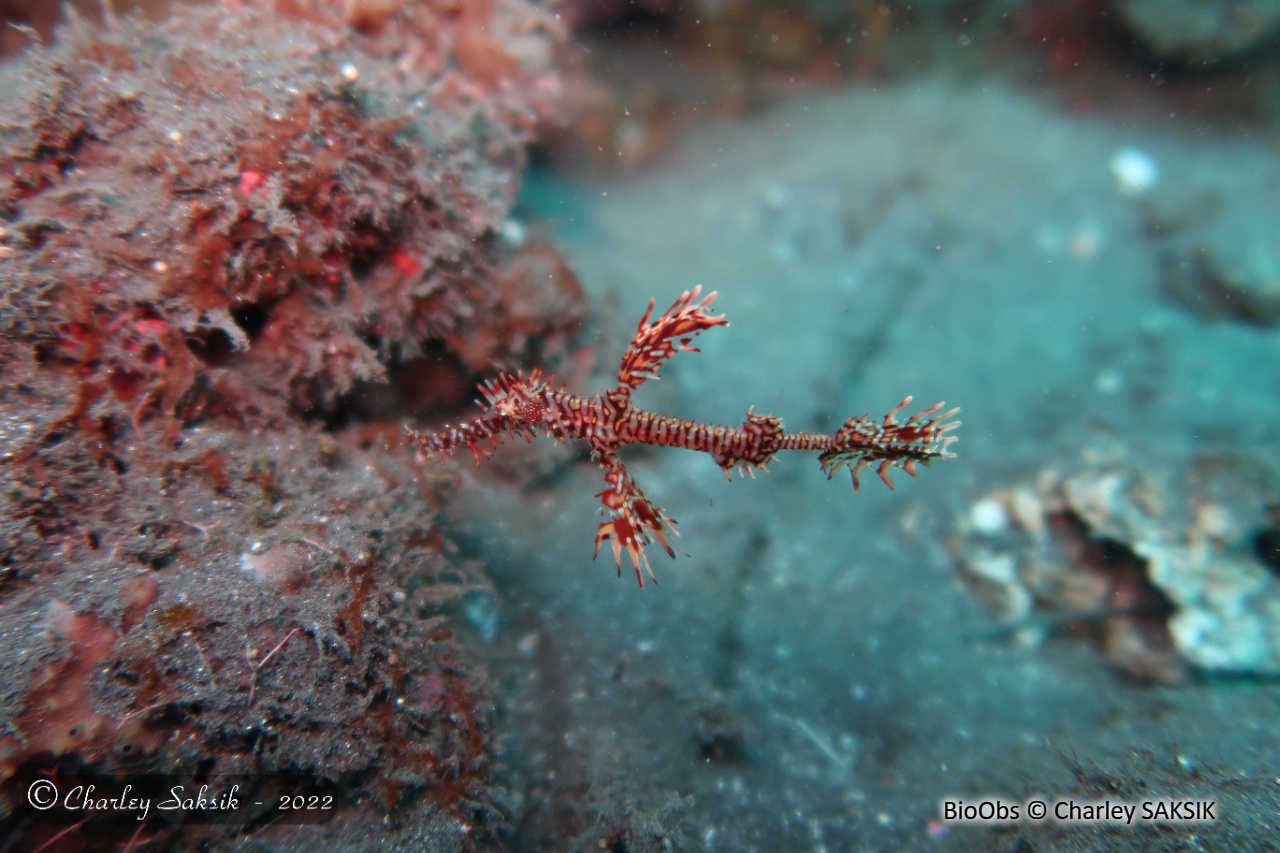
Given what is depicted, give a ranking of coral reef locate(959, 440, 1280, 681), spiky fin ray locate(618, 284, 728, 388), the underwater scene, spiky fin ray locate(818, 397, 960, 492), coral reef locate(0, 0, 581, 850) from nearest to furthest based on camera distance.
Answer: coral reef locate(0, 0, 581, 850)
the underwater scene
spiky fin ray locate(618, 284, 728, 388)
spiky fin ray locate(818, 397, 960, 492)
coral reef locate(959, 440, 1280, 681)

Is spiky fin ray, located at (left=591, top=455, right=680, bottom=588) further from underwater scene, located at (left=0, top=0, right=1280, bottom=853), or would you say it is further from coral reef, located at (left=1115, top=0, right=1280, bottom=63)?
coral reef, located at (left=1115, top=0, right=1280, bottom=63)

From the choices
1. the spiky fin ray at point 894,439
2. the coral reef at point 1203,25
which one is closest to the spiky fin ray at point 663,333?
the spiky fin ray at point 894,439

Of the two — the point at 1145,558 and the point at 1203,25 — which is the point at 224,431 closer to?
the point at 1145,558

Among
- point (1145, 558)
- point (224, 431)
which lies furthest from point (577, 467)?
point (1145, 558)

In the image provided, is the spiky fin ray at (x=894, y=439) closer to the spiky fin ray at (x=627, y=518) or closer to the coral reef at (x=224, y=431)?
the spiky fin ray at (x=627, y=518)

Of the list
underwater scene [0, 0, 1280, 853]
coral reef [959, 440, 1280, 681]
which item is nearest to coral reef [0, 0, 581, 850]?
underwater scene [0, 0, 1280, 853]
